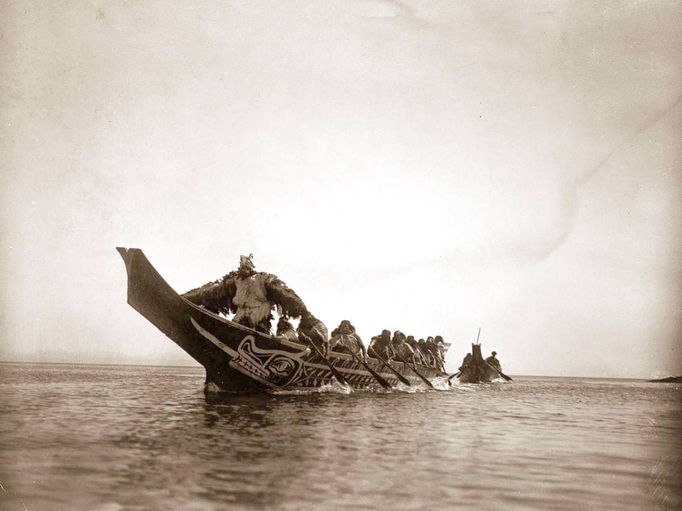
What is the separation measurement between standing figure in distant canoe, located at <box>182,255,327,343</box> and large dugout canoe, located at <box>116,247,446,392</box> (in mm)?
713

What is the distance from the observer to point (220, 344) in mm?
12211

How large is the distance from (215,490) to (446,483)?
2.08 metres

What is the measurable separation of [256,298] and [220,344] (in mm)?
1537

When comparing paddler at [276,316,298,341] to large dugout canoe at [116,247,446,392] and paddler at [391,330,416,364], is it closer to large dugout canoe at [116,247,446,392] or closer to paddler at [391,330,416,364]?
large dugout canoe at [116,247,446,392]

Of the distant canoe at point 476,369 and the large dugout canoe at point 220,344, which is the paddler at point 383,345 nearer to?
the large dugout canoe at point 220,344

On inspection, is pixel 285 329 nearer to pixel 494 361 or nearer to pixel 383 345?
pixel 383 345

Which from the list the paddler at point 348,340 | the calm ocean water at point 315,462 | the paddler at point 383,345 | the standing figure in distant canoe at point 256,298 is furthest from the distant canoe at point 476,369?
the calm ocean water at point 315,462

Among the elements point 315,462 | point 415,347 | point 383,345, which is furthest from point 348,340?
point 315,462

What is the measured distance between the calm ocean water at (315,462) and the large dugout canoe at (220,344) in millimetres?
2163

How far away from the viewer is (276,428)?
8094 mm

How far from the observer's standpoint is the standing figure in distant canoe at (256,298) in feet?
43.4

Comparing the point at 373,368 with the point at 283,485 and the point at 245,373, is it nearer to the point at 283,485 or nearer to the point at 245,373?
the point at 245,373

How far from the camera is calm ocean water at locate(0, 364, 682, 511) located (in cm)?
458

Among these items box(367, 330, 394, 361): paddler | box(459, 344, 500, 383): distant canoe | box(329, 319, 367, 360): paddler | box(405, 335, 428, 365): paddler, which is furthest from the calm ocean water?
box(459, 344, 500, 383): distant canoe
